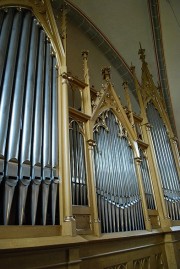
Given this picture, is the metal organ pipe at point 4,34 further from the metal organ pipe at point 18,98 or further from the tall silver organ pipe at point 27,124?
the metal organ pipe at point 18,98

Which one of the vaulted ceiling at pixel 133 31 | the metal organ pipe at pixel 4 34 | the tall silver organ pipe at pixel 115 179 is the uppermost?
the vaulted ceiling at pixel 133 31

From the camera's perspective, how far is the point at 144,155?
5.17 metres

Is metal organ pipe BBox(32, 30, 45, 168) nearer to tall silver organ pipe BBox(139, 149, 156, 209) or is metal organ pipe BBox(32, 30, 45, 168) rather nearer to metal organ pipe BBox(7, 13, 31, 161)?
metal organ pipe BBox(7, 13, 31, 161)

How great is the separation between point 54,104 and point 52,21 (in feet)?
5.25

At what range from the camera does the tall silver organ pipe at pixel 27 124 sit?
7.60 feet

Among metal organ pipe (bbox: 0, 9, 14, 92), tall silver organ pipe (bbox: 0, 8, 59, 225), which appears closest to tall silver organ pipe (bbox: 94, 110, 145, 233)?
tall silver organ pipe (bbox: 0, 8, 59, 225)

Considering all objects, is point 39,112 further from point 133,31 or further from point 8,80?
point 133,31

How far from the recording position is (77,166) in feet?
11.0

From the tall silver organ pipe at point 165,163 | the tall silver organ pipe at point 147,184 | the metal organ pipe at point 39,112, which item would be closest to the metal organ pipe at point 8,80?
the metal organ pipe at point 39,112

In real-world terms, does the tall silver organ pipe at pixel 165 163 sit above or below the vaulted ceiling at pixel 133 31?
below

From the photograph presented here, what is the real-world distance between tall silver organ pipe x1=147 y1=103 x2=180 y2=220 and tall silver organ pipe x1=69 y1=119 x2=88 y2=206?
2336mm

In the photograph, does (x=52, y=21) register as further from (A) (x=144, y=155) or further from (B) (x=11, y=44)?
(A) (x=144, y=155)

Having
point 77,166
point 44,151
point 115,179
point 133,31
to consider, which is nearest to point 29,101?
point 44,151

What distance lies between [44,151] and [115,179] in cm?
144
